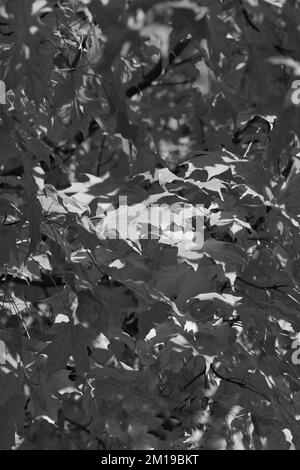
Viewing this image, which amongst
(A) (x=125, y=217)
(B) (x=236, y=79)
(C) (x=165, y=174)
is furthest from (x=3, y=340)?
(B) (x=236, y=79)

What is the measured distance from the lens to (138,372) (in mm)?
3229

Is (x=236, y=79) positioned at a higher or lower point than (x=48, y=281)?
higher

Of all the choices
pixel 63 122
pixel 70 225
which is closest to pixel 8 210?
pixel 70 225

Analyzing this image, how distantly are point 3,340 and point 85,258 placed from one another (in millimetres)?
421

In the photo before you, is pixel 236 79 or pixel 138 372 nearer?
pixel 138 372

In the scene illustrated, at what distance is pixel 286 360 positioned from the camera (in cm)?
353

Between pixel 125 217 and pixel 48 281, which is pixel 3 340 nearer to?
pixel 125 217
